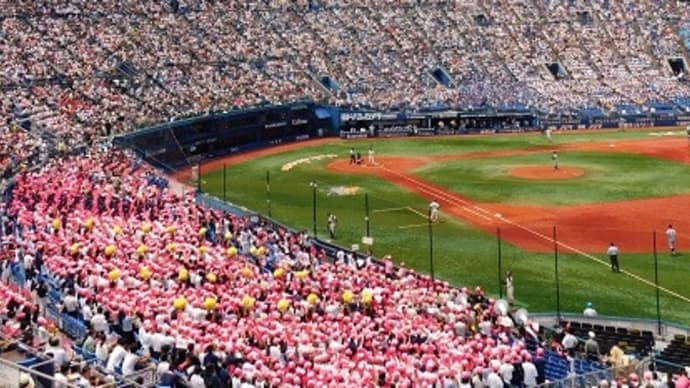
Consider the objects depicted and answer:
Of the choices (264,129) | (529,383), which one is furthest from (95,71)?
(529,383)

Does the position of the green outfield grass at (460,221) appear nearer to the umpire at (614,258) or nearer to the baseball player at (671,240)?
the umpire at (614,258)

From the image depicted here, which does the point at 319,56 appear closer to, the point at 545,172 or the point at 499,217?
the point at 545,172

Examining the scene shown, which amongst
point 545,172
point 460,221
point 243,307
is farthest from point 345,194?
point 243,307

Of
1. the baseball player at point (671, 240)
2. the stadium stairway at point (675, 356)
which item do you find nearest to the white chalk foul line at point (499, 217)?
the baseball player at point (671, 240)

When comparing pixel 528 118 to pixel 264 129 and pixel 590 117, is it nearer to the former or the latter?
pixel 590 117

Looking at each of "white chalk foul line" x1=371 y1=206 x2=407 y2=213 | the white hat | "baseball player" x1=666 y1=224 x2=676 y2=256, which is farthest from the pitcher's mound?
the white hat

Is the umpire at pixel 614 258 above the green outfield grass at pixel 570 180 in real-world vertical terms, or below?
below

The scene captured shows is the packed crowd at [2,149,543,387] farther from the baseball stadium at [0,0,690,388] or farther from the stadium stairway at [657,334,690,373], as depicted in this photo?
the stadium stairway at [657,334,690,373]
